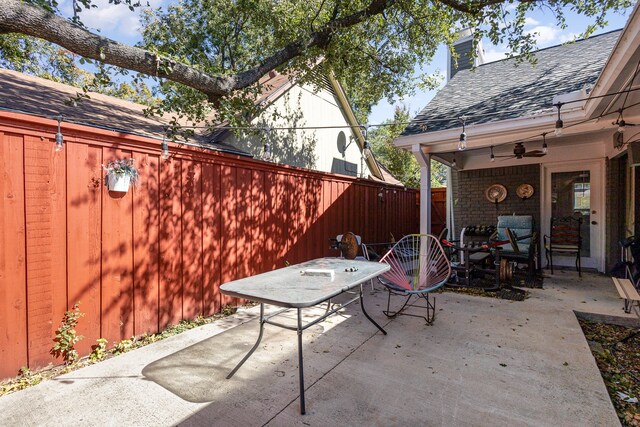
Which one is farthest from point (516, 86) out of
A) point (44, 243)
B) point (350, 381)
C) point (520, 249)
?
point (44, 243)

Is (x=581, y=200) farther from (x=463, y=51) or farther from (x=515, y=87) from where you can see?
(x=463, y=51)

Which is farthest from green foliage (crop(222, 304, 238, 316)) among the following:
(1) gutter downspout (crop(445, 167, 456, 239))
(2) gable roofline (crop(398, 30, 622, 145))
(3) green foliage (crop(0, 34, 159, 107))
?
(1) gutter downspout (crop(445, 167, 456, 239))

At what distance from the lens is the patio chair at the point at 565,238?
18.8 feet

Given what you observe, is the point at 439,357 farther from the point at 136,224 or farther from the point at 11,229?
the point at 11,229

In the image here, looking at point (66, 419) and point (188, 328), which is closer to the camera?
point (66, 419)

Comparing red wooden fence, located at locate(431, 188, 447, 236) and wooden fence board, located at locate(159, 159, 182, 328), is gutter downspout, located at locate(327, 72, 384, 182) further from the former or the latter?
wooden fence board, located at locate(159, 159, 182, 328)

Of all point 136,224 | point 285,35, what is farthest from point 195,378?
point 285,35

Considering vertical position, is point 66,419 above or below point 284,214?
below

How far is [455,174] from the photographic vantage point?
7.70 m

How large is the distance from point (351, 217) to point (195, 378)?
4.71 metres

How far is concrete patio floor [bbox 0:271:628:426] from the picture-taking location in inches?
75.0

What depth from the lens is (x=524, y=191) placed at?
669cm

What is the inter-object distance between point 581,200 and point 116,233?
776cm

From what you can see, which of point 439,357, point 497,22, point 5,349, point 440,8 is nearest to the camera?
point 5,349
